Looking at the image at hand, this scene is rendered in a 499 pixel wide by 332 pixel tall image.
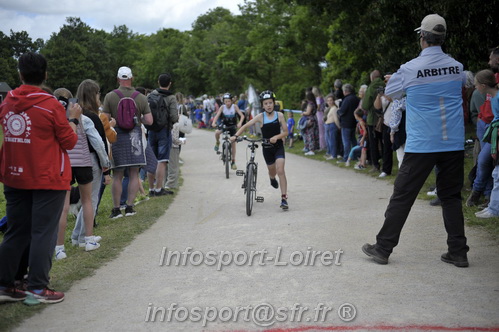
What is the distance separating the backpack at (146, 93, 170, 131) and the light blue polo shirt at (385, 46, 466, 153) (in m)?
6.26

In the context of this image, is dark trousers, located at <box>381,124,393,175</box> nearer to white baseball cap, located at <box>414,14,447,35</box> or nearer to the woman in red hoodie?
white baseball cap, located at <box>414,14,447,35</box>

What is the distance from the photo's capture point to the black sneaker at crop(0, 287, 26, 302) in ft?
17.5

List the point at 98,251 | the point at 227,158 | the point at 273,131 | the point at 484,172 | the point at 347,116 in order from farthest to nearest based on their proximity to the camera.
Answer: the point at 347,116 < the point at 227,158 < the point at 273,131 < the point at 484,172 < the point at 98,251

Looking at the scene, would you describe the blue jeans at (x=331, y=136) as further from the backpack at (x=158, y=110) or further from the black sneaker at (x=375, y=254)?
the black sneaker at (x=375, y=254)

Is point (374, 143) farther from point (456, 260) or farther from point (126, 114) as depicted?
point (456, 260)

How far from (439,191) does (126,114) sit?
5.09m

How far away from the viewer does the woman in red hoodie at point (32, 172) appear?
529cm

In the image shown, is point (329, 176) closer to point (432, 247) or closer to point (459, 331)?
point (432, 247)

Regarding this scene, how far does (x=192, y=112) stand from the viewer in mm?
49844

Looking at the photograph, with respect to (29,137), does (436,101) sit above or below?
above

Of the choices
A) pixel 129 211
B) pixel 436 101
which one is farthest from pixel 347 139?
pixel 436 101

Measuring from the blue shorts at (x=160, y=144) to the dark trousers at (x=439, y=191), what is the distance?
6.53 metres

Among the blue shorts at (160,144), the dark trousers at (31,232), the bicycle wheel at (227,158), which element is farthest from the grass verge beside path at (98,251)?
the bicycle wheel at (227,158)

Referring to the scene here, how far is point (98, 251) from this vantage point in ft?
24.7
